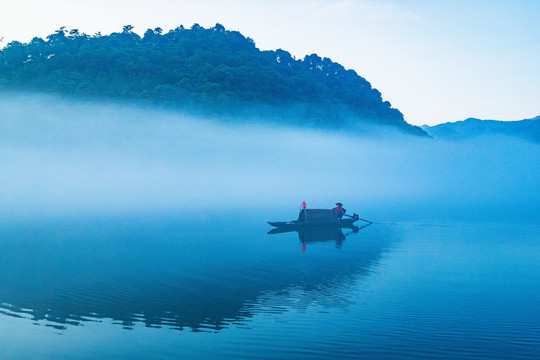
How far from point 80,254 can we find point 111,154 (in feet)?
393

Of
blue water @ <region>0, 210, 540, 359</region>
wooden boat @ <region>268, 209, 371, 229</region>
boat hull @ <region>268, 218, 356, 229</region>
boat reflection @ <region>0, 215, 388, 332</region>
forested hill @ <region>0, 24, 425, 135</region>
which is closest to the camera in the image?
blue water @ <region>0, 210, 540, 359</region>

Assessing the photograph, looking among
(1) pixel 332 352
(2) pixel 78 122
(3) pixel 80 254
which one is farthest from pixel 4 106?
(1) pixel 332 352

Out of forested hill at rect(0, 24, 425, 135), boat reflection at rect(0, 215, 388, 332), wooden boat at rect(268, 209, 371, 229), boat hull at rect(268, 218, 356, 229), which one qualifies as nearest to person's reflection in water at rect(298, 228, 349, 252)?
Answer: boat reflection at rect(0, 215, 388, 332)

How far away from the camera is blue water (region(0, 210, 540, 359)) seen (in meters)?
17.1

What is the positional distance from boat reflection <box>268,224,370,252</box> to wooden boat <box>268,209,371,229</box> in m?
0.81

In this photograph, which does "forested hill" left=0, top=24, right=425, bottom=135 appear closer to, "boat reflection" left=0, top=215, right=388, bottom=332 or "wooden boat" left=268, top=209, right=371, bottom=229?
"boat reflection" left=0, top=215, right=388, bottom=332

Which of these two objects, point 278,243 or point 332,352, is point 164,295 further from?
point 278,243

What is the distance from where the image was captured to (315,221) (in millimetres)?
52438

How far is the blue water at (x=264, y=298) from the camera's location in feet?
56.0

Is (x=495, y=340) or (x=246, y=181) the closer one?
(x=495, y=340)

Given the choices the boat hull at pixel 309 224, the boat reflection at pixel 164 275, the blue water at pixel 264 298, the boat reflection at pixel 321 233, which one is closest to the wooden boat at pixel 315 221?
the boat hull at pixel 309 224

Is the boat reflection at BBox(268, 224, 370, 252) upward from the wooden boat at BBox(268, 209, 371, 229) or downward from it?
downward

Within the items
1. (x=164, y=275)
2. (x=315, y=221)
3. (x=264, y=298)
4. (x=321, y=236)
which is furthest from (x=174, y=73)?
(x=264, y=298)

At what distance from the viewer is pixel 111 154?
14862cm
